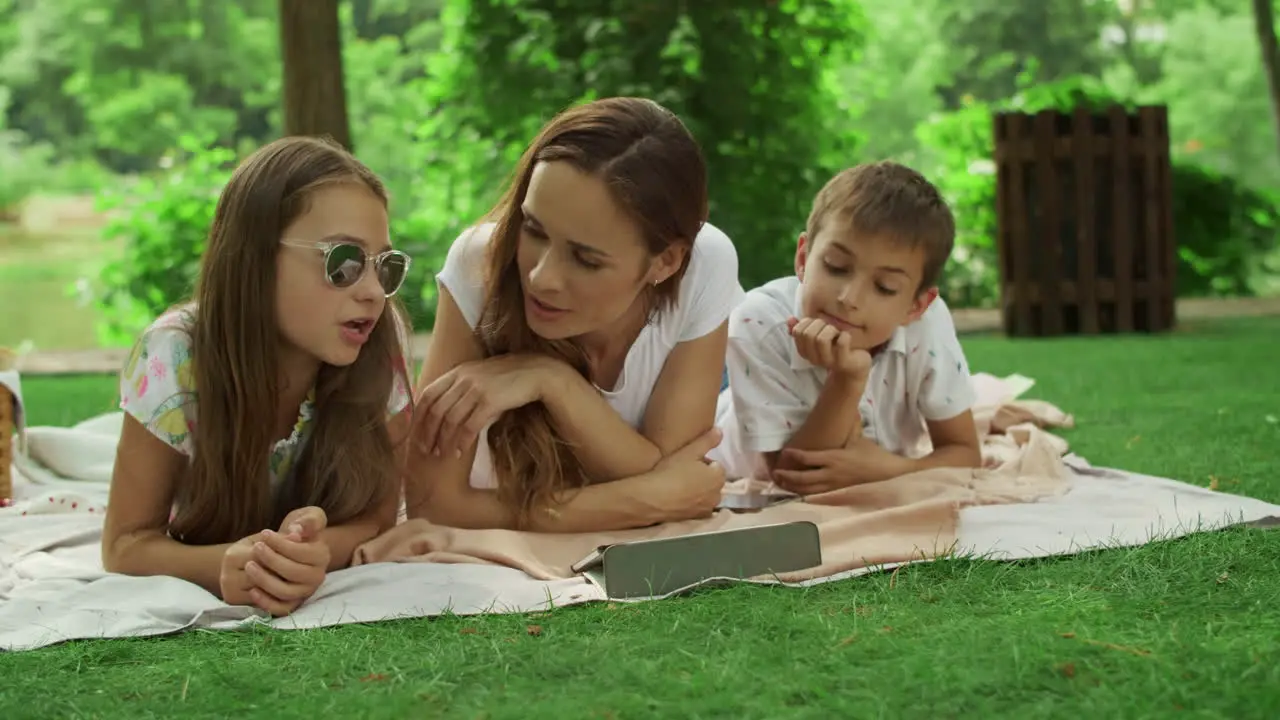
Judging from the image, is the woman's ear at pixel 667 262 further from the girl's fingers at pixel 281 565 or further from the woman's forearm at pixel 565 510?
the girl's fingers at pixel 281 565

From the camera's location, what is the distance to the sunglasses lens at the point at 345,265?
8.76 ft

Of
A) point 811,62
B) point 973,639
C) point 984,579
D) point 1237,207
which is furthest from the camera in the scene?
point 1237,207

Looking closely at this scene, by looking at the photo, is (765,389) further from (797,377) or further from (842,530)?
(842,530)

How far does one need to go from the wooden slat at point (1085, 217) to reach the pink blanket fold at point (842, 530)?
4.66 metres

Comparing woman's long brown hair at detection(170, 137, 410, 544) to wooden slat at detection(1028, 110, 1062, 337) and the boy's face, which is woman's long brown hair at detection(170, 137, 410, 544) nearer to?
the boy's face

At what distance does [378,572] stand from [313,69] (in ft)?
16.6

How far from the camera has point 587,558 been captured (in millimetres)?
2736

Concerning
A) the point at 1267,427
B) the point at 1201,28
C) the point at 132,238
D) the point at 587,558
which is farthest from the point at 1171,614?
the point at 1201,28

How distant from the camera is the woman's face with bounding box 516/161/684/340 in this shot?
9.23ft

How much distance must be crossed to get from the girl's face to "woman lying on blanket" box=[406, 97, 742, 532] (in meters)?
0.28

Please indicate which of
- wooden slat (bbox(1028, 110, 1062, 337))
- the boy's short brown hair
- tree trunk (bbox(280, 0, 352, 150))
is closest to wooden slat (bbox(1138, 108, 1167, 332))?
wooden slat (bbox(1028, 110, 1062, 337))

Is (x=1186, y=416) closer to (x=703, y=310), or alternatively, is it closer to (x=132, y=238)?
(x=703, y=310)

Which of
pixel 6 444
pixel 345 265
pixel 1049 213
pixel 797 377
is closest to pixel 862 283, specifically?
pixel 797 377

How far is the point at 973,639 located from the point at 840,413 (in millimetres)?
1326
